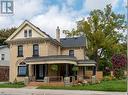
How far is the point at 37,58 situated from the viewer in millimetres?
47062

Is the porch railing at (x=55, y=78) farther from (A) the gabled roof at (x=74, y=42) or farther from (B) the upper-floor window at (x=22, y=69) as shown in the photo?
(A) the gabled roof at (x=74, y=42)

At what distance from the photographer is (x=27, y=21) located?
4934cm

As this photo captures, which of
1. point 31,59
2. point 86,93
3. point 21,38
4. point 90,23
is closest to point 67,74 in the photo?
point 31,59

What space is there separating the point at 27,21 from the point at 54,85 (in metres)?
10.6

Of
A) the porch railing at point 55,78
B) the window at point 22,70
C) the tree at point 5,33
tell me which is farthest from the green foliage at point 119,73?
the tree at point 5,33

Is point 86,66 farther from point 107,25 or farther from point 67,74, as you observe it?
point 107,25

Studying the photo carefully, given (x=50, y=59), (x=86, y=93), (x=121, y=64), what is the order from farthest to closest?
(x=121, y=64), (x=50, y=59), (x=86, y=93)

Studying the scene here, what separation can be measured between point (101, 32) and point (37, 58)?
20.1 metres

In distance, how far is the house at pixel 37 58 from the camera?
47.3 metres

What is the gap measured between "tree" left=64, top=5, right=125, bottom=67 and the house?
12.1 meters

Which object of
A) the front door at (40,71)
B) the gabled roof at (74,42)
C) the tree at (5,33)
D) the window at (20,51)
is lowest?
the front door at (40,71)

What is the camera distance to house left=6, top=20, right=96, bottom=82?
47312mm

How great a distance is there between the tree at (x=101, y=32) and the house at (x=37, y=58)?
12.1 m

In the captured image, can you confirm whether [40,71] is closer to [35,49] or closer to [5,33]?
[35,49]
